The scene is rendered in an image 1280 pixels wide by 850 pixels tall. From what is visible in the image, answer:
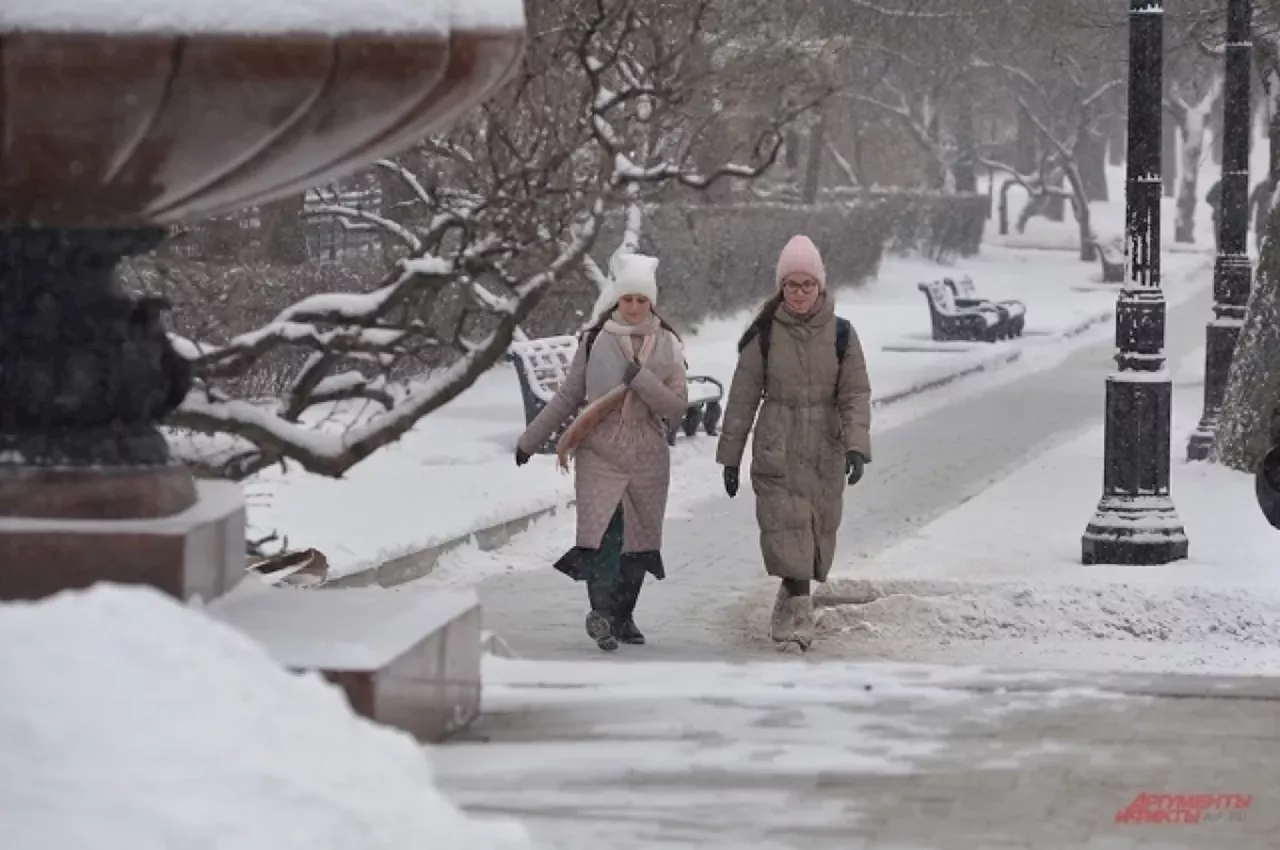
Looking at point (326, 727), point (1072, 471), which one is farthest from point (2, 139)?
point (1072, 471)

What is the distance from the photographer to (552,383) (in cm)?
1931

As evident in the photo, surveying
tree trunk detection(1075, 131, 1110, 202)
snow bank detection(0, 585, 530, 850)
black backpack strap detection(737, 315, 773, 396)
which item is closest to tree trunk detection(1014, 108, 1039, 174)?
tree trunk detection(1075, 131, 1110, 202)

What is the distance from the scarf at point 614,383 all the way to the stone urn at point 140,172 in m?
3.75

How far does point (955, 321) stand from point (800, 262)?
981 inches

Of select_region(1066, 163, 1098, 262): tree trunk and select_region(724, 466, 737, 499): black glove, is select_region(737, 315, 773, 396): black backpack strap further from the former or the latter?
select_region(1066, 163, 1098, 262): tree trunk

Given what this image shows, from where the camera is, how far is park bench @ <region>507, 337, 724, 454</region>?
18.8m

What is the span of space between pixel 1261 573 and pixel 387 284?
435cm

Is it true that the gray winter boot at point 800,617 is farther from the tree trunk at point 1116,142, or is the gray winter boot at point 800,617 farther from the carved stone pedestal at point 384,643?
the tree trunk at point 1116,142

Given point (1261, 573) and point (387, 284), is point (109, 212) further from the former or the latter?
point (1261, 573)

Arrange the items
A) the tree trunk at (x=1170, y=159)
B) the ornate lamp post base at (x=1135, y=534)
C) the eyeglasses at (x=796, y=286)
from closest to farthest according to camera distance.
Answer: the eyeglasses at (x=796, y=286) < the ornate lamp post base at (x=1135, y=534) < the tree trunk at (x=1170, y=159)

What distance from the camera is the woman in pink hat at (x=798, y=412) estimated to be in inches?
401

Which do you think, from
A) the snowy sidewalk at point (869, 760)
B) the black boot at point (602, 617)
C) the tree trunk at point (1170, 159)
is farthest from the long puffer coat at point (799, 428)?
the tree trunk at point (1170, 159)

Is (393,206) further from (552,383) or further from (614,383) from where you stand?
(614,383)

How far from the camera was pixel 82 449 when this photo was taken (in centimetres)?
624
